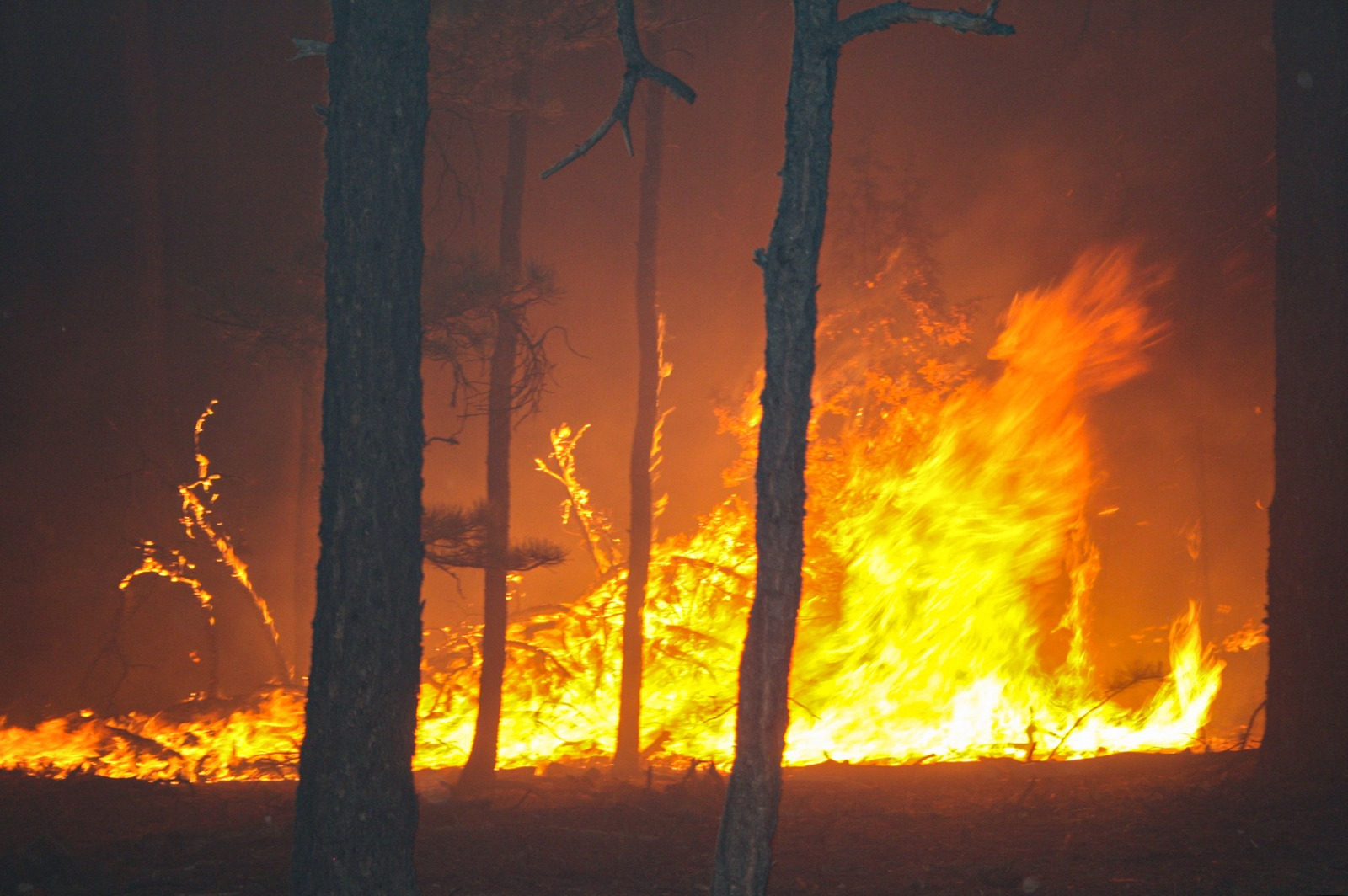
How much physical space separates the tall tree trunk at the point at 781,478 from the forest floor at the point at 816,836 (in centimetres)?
136

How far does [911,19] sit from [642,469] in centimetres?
808

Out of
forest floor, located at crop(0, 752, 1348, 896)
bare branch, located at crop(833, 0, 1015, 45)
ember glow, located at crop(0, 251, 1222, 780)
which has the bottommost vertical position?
forest floor, located at crop(0, 752, 1348, 896)

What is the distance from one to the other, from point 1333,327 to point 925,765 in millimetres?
5288

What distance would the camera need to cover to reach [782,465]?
5.09 metres

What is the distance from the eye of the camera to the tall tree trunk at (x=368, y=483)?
570 centimetres

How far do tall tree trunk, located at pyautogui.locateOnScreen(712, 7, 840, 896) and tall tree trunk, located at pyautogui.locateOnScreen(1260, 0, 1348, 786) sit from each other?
173 inches

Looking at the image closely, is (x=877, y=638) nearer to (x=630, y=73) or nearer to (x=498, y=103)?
(x=498, y=103)

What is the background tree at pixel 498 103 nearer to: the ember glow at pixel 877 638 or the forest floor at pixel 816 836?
the ember glow at pixel 877 638

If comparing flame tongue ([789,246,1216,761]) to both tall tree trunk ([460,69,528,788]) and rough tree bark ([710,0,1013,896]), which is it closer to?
tall tree trunk ([460,69,528,788])

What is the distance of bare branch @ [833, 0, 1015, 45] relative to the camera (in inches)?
183

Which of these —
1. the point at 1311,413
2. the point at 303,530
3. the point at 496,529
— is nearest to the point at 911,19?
the point at 1311,413

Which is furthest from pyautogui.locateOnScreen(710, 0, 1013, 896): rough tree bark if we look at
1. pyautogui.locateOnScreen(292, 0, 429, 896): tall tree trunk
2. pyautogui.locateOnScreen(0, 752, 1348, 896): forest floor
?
pyautogui.locateOnScreen(292, 0, 429, 896): tall tree trunk

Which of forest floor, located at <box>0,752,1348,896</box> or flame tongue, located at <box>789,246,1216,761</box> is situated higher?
flame tongue, located at <box>789,246,1216,761</box>

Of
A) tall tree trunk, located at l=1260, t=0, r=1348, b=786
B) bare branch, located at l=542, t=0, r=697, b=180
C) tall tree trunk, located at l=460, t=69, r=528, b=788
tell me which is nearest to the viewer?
bare branch, located at l=542, t=0, r=697, b=180
